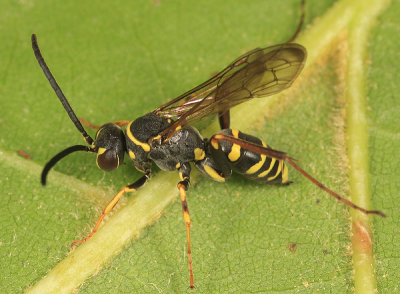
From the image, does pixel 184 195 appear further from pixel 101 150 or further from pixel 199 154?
pixel 101 150

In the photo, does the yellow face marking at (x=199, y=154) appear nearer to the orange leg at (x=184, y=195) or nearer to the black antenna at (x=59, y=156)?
the orange leg at (x=184, y=195)

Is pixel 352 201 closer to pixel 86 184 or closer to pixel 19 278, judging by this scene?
pixel 86 184

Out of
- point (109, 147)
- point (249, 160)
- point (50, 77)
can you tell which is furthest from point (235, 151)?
point (50, 77)

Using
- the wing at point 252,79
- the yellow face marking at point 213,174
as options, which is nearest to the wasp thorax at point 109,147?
the wing at point 252,79

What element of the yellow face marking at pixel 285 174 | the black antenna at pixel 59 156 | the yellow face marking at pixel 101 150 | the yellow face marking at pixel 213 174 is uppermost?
the black antenna at pixel 59 156

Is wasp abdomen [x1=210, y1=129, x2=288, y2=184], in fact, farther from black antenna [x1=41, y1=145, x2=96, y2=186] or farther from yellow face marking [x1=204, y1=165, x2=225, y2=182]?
black antenna [x1=41, y1=145, x2=96, y2=186]

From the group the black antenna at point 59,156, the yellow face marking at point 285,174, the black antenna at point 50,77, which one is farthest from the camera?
the yellow face marking at point 285,174

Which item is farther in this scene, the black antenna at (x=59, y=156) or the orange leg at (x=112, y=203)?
the orange leg at (x=112, y=203)
